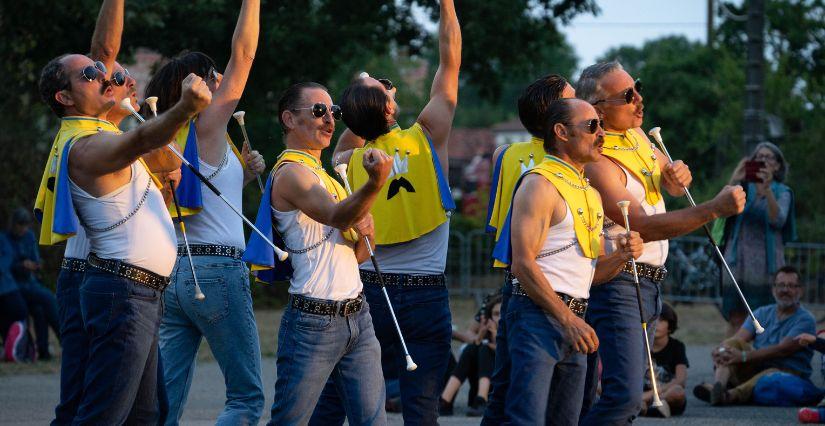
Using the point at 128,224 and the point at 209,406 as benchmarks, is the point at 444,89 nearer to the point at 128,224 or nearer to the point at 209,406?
the point at 128,224

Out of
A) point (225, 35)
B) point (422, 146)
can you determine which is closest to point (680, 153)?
point (225, 35)

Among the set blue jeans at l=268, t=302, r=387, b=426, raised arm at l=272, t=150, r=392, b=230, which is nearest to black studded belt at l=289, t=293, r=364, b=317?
blue jeans at l=268, t=302, r=387, b=426

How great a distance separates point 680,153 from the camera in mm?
35062

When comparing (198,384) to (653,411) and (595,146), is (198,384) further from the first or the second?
(595,146)

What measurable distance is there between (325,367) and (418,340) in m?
0.90

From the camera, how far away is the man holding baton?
592 centimetres

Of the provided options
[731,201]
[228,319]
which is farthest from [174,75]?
[731,201]

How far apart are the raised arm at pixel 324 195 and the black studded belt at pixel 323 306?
1.16 ft

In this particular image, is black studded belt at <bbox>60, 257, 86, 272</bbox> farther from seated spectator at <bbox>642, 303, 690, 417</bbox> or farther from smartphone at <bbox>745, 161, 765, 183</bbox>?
smartphone at <bbox>745, 161, 765, 183</bbox>

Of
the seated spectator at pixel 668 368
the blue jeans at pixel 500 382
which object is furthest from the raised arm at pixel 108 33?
the seated spectator at pixel 668 368

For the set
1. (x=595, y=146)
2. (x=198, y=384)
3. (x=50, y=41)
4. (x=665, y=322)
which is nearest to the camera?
(x=595, y=146)

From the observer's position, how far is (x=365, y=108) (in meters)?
6.14

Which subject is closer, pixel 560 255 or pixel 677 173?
pixel 560 255

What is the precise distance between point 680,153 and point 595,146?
30.2 metres
